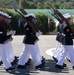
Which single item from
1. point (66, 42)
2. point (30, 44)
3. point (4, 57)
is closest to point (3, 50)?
point (4, 57)

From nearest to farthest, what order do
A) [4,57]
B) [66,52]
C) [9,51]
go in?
[4,57] → [66,52] → [9,51]

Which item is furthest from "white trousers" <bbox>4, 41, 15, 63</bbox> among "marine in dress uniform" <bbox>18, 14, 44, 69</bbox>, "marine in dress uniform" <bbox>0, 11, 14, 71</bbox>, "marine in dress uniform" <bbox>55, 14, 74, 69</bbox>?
"marine in dress uniform" <bbox>55, 14, 74, 69</bbox>

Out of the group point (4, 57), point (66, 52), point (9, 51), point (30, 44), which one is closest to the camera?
point (4, 57)

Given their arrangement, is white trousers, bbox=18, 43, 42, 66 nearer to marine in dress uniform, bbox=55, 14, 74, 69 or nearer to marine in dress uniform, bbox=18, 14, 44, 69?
marine in dress uniform, bbox=18, 14, 44, 69

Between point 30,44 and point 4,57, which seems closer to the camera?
point 4,57

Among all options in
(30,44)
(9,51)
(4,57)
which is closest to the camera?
(4,57)

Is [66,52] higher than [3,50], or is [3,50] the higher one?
[3,50]

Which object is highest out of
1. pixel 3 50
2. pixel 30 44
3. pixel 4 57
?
pixel 30 44

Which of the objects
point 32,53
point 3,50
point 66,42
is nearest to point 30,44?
point 32,53

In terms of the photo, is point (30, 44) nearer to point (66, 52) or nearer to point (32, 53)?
point (32, 53)

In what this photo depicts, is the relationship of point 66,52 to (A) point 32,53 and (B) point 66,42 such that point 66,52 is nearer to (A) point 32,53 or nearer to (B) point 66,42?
(B) point 66,42

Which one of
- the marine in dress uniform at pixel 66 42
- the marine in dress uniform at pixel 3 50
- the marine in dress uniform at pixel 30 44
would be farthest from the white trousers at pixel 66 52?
the marine in dress uniform at pixel 3 50

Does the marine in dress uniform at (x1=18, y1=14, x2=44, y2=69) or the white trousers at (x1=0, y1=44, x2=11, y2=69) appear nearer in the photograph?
the white trousers at (x1=0, y1=44, x2=11, y2=69)

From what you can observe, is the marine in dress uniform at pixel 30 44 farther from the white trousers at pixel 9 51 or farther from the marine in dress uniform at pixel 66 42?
the marine in dress uniform at pixel 66 42
